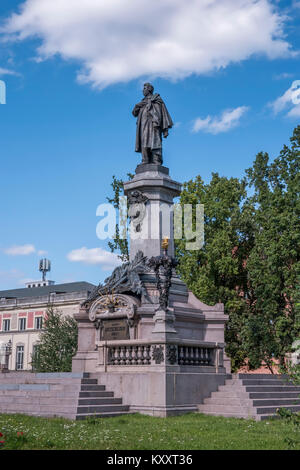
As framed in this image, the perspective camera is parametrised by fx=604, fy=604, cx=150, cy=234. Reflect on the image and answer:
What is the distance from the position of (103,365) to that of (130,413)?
2558 mm

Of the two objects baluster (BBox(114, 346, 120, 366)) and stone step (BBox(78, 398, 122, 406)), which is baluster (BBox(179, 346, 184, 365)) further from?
stone step (BBox(78, 398, 122, 406))

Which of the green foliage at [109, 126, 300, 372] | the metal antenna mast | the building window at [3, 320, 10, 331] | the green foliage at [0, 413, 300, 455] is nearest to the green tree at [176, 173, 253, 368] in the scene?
the green foliage at [109, 126, 300, 372]

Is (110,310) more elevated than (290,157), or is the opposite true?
(290,157)

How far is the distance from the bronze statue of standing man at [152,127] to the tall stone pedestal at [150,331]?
72 centimetres

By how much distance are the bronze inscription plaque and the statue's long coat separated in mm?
7178

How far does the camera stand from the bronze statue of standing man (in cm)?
2381

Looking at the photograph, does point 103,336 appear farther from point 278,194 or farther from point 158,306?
point 278,194

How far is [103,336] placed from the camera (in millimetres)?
21250

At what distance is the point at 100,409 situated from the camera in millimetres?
16969

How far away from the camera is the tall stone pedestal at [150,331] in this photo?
18031 millimetres

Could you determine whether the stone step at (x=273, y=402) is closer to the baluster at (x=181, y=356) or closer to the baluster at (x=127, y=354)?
the baluster at (x=181, y=356)

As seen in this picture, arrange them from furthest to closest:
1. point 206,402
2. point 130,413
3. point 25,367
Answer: point 25,367 < point 206,402 < point 130,413

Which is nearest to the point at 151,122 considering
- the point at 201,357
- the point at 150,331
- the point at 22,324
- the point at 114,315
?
the point at 114,315
